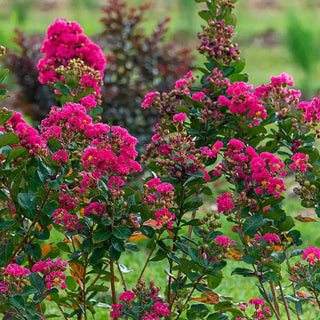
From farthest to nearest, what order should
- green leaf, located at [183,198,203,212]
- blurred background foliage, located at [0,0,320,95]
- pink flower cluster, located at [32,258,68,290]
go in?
blurred background foliage, located at [0,0,320,95] < green leaf, located at [183,198,203,212] < pink flower cluster, located at [32,258,68,290]

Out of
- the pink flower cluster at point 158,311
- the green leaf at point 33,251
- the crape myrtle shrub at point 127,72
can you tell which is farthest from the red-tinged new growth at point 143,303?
the crape myrtle shrub at point 127,72

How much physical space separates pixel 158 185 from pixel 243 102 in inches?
18.7

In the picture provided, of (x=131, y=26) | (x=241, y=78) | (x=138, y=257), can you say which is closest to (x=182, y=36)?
(x=131, y=26)

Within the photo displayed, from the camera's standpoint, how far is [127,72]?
233 inches

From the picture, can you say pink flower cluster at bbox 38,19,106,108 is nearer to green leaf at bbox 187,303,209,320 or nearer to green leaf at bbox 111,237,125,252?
green leaf at bbox 111,237,125,252

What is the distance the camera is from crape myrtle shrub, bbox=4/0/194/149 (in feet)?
19.0

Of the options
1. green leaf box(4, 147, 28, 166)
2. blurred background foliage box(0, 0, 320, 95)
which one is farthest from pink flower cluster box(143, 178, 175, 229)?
blurred background foliage box(0, 0, 320, 95)

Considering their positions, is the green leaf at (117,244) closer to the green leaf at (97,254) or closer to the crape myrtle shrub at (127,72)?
the green leaf at (97,254)

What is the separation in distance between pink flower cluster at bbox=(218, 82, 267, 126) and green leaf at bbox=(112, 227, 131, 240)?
60 cm

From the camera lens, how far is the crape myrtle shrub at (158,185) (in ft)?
6.16

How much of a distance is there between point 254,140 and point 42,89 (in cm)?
413

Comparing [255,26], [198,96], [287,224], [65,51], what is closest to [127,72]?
[65,51]

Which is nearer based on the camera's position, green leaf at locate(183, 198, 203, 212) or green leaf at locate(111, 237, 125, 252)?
green leaf at locate(111, 237, 125, 252)

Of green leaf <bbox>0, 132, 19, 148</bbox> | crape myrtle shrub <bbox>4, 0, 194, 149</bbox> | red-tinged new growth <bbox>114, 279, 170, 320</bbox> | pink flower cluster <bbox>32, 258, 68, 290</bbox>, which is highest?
crape myrtle shrub <bbox>4, 0, 194, 149</bbox>
